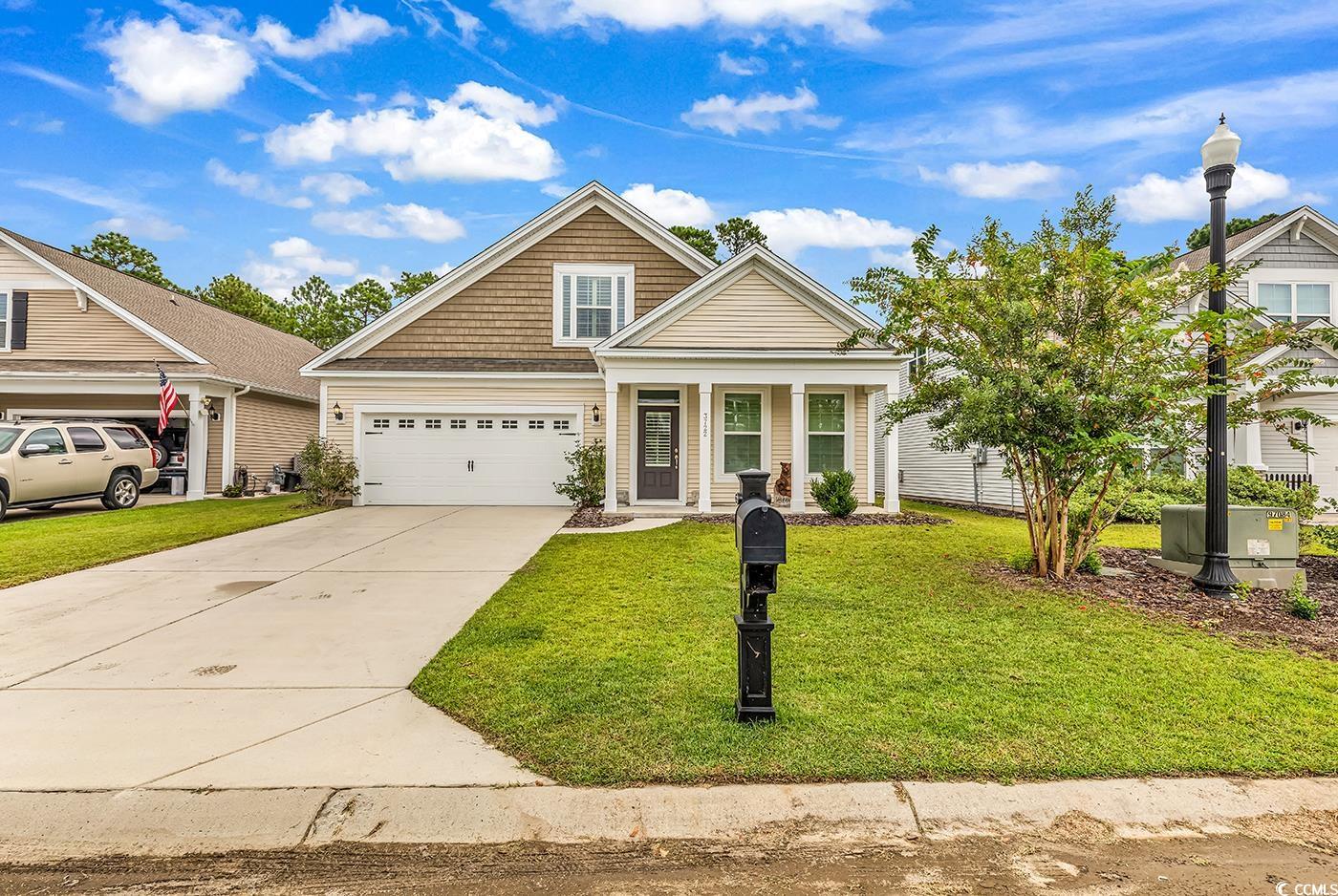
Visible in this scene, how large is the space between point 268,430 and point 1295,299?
1137 inches

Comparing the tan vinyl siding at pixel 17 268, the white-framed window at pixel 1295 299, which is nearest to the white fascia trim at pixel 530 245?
the tan vinyl siding at pixel 17 268

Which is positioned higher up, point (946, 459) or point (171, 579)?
point (946, 459)

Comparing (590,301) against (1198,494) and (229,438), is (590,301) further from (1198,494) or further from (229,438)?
(1198,494)

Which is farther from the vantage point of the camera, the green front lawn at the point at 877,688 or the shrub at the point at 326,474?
the shrub at the point at 326,474

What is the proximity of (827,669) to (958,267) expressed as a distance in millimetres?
5206

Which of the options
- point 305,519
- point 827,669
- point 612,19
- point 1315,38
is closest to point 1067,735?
point 827,669

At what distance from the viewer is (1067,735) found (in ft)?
10.7

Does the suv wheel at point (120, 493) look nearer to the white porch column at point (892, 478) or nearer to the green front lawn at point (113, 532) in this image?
the green front lawn at point (113, 532)

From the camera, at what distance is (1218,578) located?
611 cm

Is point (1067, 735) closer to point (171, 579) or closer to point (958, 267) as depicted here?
point (958, 267)

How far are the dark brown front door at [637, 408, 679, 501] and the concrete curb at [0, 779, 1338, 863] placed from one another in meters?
11.1

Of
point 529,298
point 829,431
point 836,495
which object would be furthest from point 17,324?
point 836,495

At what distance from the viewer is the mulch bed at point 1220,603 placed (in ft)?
16.2

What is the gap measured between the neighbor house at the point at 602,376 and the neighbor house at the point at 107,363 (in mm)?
4076
